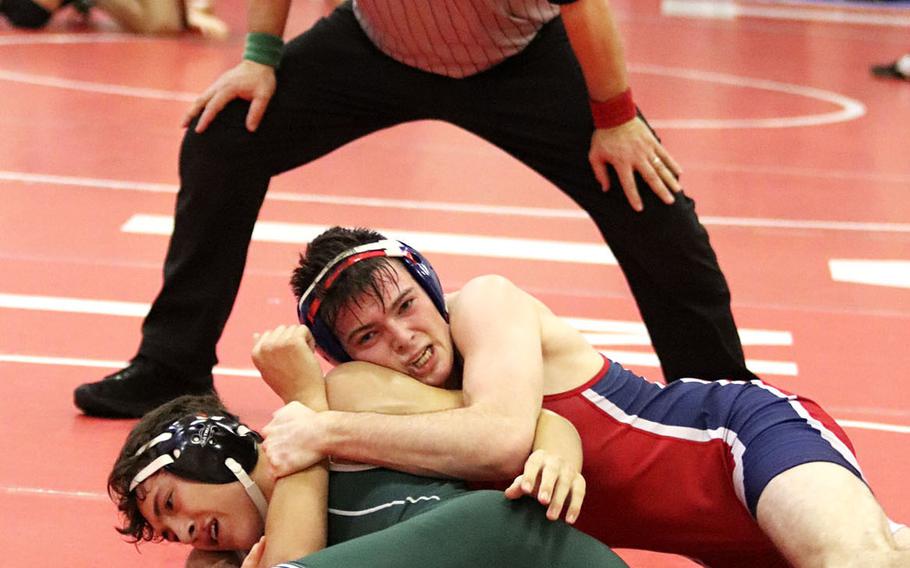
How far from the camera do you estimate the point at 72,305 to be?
5.03m

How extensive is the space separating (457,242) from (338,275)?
301 cm

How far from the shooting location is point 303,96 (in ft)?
12.8

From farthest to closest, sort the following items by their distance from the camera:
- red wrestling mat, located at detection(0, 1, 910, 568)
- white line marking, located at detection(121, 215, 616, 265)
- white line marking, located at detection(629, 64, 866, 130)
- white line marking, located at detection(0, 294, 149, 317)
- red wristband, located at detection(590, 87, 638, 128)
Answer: white line marking, located at detection(629, 64, 866, 130) → white line marking, located at detection(121, 215, 616, 265) → white line marking, located at detection(0, 294, 149, 317) → red wrestling mat, located at detection(0, 1, 910, 568) → red wristband, located at detection(590, 87, 638, 128)

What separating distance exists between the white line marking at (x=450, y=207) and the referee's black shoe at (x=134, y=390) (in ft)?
8.20

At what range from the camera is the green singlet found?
255 cm

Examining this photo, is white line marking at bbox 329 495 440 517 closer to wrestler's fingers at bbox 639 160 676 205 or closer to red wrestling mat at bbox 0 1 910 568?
red wrestling mat at bbox 0 1 910 568

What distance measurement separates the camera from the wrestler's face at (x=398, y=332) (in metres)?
2.98

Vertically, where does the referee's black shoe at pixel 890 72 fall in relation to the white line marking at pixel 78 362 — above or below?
below

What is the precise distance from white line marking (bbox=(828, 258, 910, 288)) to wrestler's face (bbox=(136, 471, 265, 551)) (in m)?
3.44

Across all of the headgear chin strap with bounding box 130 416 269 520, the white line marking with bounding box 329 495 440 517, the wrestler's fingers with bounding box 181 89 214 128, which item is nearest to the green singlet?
the white line marking with bounding box 329 495 440 517

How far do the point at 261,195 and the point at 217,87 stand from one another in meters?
0.31

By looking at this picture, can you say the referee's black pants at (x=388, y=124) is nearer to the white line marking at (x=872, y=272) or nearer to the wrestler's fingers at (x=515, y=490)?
the wrestler's fingers at (x=515, y=490)

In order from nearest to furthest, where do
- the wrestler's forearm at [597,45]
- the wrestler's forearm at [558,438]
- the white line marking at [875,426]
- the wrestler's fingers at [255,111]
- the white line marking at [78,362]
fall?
the wrestler's forearm at [558,438], the wrestler's forearm at [597,45], the wrestler's fingers at [255,111], the white line marking at [875,426], the white line marking at [78,362]

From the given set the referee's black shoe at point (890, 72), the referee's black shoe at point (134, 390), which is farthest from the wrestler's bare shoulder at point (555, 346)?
the referee's black shoe at point (890, 72)
